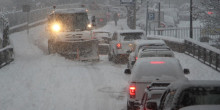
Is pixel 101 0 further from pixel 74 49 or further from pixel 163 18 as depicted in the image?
pixel 74 49

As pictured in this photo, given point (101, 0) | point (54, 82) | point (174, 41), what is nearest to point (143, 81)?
point (54, 82)

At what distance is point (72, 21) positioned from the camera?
22.8 m

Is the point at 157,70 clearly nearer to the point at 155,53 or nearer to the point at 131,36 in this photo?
the point at 155,53

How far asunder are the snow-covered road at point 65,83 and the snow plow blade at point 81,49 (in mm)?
359

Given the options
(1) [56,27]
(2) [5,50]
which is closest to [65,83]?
(1) [56,27]

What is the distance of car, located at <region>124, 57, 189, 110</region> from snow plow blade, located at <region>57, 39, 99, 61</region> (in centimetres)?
1186

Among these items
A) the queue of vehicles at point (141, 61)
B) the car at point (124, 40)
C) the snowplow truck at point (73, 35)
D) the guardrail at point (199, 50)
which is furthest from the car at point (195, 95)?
the snowplow truck at point (73, 35)

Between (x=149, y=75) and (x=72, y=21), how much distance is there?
13446mm

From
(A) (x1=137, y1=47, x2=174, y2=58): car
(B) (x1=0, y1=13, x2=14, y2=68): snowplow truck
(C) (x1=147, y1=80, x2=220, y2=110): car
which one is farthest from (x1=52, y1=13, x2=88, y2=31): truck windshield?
(C) (x1=147, y1=80, x2=220, y2=110): car

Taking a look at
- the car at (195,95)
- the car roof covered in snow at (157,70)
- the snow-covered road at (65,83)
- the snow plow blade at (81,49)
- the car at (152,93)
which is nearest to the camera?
the car at (195,95)

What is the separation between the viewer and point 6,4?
A: 82.9 meters

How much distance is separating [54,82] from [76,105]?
14.6 feet

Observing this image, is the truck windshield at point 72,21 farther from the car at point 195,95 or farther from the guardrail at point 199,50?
the car at point 195,95

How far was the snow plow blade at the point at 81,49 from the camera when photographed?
22156mm
